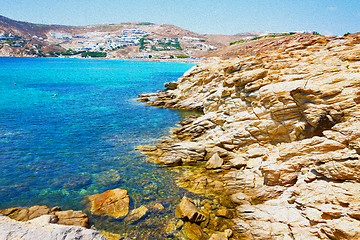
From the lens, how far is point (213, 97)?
1374 inches

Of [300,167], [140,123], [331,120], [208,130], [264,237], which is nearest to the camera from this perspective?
[264,237]

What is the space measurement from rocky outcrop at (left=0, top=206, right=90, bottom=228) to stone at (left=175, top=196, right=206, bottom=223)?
22.5 feet

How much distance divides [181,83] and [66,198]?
4454cm

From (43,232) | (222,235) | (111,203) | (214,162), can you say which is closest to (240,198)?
(222,235)

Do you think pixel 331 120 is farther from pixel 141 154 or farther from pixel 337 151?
pixel 141 154

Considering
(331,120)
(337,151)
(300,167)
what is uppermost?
(331,120)

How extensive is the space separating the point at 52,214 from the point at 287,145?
19.8m

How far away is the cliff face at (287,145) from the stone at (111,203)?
604cm

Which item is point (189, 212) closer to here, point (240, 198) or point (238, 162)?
point (240, 198)

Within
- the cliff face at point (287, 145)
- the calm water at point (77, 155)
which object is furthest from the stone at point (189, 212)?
the cliff face at point (287, 145)

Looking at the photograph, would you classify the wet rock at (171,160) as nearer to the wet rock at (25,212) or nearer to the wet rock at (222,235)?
the wet rock at (222,235)

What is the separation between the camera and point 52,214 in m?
15.5

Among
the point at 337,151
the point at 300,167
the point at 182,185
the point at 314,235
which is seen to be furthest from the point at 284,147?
the point at 182,185

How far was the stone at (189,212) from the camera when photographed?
1577cm
